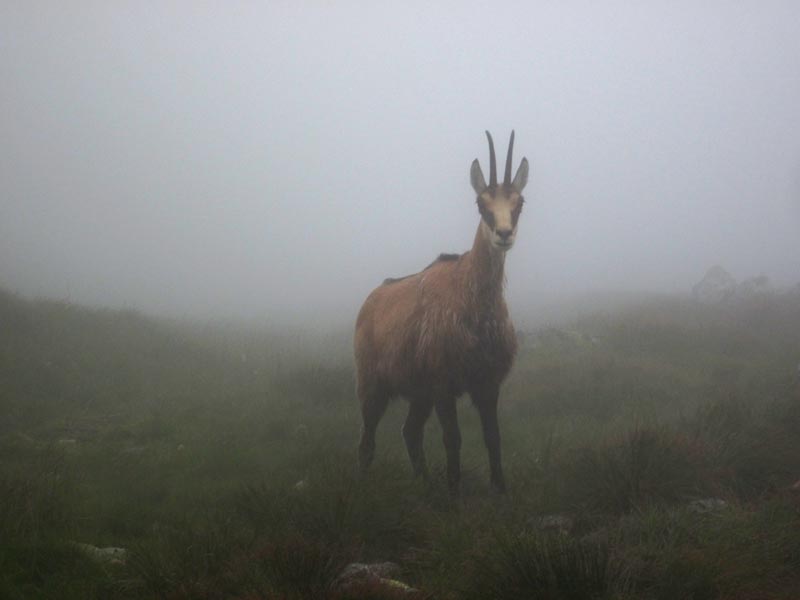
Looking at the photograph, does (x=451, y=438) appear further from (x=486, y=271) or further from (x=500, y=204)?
(x=500, y=204)

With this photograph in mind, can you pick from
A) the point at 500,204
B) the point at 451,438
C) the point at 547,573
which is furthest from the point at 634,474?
the point at 500,204

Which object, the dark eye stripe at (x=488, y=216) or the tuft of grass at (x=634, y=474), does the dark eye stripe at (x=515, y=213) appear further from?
the tuft of grass at (x=634, y=474)

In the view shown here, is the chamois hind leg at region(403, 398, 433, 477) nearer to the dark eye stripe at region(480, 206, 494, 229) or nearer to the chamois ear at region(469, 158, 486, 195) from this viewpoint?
the dark eye stripe at region(480, 206, 494, 229)

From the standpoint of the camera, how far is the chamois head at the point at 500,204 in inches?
214

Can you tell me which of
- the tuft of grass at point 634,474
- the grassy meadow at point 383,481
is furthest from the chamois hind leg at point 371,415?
the tuft of grass at point 634,474

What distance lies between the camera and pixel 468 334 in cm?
585

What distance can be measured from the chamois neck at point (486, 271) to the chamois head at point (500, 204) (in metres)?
→ 0.13

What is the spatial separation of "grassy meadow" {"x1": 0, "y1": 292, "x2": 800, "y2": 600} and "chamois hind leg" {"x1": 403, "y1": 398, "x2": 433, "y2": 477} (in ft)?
0.93

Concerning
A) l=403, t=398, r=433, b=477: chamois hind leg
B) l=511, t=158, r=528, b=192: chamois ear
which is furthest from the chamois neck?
l=403, t=398, r=433, b=477: chamois hind leg

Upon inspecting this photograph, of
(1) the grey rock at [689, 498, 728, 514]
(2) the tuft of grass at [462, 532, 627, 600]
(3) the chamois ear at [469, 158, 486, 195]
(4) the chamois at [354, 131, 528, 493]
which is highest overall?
(3) the chamois ear at [469, 158, 486, 195]

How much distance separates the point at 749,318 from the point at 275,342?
38.7ft

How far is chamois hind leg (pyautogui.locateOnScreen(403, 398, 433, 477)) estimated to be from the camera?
21.5 feet

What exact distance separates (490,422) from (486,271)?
1459 millimetres

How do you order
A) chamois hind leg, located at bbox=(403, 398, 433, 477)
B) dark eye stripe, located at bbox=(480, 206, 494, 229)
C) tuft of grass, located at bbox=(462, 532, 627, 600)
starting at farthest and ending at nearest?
chamois hind leg, located at bbox=(403, 398, 433, 477) → dark eye stripe, located at bbox=(480, 206, 494, 229) → tuft of grass, located at bbox=(462, 532, 627, 600)
